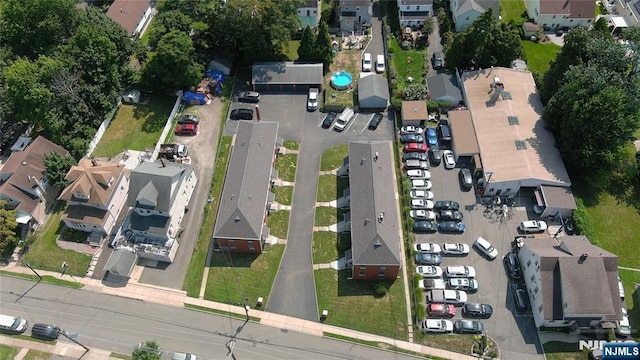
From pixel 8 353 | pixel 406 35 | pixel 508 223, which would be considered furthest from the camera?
pixel 406 35

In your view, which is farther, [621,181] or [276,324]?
[621,181]

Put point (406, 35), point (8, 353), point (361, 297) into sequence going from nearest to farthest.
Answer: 1. point (8, 353)
2. point (361, 297)
3. point (406, 35)

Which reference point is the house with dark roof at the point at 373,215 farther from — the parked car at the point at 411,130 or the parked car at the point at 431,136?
the parked car at the point at 431,136

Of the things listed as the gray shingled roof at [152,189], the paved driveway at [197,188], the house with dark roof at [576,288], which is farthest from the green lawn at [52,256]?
the house with dark roof at [576,288]

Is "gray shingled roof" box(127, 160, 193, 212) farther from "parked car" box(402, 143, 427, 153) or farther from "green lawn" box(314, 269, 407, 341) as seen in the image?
"parked car" box(402, 143, 427, 153)

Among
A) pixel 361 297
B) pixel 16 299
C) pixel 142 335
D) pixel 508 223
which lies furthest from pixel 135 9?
pixel 508 223

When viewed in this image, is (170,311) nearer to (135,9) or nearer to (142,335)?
(142,335)

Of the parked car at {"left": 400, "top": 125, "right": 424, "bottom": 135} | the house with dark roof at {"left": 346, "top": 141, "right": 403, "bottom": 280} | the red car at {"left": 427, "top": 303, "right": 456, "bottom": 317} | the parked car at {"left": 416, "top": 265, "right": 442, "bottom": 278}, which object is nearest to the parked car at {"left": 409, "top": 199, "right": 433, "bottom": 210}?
the house with dark roof at {"left": 346, "top": 141, "right": 403, "bottom": 280}
